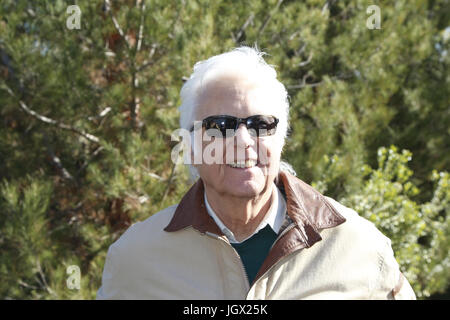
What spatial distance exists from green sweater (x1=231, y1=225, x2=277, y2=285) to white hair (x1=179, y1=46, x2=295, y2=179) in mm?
299

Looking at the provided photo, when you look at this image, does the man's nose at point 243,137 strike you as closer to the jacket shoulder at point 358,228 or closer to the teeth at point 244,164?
the teeth at point 244,164

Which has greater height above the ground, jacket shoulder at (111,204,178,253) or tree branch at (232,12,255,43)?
tree branch at (232,12,255,43)

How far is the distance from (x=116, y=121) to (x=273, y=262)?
1989mm

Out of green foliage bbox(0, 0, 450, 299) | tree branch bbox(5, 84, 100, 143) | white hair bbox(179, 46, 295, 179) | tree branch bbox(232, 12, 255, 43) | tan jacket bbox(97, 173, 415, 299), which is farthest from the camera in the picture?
tree branch bbox(232, 12, 255, 43)

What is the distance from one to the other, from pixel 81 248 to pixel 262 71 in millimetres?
2282

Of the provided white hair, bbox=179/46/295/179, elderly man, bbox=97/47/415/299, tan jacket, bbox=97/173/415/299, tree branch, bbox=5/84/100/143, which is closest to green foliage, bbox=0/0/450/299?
tree branch, bbox=5/84/100/143

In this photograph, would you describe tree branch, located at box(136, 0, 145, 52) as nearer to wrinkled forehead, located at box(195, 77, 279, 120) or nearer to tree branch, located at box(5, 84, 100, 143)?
tree branch, located at box(5, 84, 100, 143)

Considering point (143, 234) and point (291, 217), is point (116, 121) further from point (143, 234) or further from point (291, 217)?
point (291, 217)

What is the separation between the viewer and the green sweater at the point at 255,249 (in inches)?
57.2

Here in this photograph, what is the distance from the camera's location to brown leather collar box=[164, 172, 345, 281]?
141cm

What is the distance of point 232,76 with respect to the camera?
1.49m

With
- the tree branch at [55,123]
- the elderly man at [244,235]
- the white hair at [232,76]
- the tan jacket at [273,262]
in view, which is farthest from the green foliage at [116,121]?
the tan jacket at [273,262]

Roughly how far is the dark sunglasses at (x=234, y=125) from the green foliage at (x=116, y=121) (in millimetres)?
1293

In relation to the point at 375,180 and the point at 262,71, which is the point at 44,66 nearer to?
the point at 262,71
